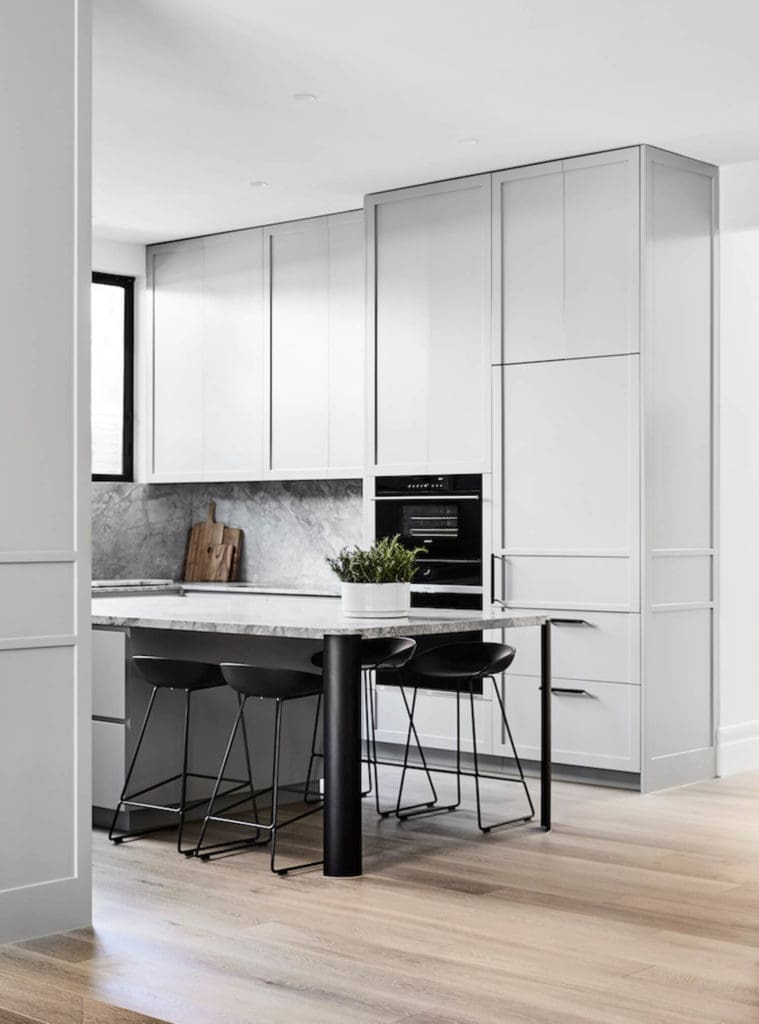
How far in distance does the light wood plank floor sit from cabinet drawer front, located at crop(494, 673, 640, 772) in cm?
81

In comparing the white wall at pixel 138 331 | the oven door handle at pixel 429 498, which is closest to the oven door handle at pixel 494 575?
the oven door handle at pixel 429 498

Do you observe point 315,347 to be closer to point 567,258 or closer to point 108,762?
point 567,258

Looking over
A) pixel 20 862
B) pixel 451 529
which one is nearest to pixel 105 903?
pixel 20 862

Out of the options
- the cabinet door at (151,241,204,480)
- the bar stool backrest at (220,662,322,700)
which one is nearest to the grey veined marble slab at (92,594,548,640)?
the bar stool backrest at (220,662,322,700)

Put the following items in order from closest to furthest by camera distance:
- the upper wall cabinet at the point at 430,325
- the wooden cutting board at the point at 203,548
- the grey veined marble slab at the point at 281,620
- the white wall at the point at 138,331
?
the grey veined marble slab at the point at 281,620 < the upper wall cabinet at the point at 430,325 < the white wall at the point at 138,331 < the wooden cutting board at the point at 203,548

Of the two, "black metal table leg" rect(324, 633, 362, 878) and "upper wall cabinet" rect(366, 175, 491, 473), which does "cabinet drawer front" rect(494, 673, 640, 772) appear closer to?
"upper wall cabinet" rect(366, 175, 491, 473)

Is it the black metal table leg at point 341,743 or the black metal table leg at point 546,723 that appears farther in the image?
the black metal table leg at point 546,723

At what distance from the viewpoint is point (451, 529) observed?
6.76 metres

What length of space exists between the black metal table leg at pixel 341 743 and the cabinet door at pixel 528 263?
2.45 meters

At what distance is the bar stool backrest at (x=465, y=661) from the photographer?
5.24m

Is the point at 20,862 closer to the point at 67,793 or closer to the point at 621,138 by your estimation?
the point at 67,793

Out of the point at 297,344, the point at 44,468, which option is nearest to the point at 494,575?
the point at 297,344

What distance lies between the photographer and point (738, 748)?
6676 mm

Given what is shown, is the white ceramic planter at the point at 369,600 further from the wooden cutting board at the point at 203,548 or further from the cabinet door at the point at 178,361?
the wooden cutting board at the point at 203,548
